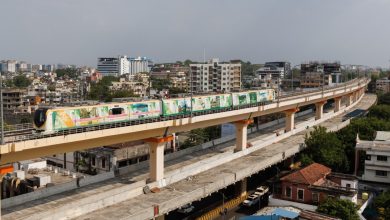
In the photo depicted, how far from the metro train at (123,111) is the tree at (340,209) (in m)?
15.7

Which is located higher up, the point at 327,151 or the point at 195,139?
the point at 327,151

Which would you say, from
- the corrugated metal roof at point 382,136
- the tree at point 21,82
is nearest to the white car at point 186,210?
the corrugated metal roof at point 382,136

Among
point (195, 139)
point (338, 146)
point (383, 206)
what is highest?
point (338, 146)

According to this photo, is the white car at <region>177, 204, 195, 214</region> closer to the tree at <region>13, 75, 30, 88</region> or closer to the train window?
the train window

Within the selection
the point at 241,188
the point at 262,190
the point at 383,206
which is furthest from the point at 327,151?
the point at 383,206

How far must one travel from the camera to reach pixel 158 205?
1234 inches

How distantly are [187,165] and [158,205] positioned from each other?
504 inches

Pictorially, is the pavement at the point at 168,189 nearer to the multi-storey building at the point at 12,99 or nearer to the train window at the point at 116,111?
the train window at the point at 116,111

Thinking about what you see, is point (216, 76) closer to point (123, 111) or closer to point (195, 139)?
point (195, 139)

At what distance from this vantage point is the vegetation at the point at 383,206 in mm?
32213

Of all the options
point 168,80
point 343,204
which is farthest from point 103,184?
point 168,80

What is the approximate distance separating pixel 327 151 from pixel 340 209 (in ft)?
60.4

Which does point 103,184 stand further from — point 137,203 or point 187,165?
point 187,165

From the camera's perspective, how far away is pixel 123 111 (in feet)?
112
